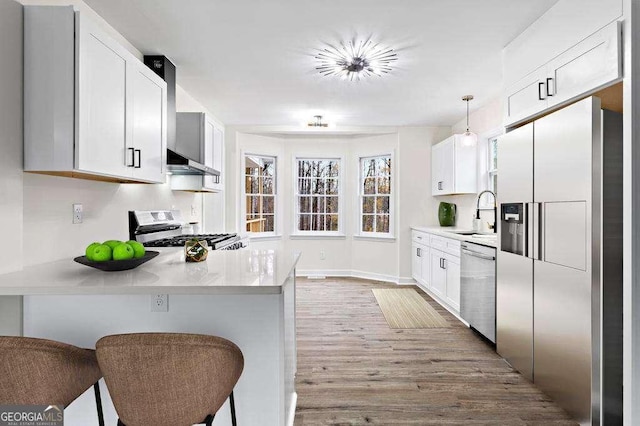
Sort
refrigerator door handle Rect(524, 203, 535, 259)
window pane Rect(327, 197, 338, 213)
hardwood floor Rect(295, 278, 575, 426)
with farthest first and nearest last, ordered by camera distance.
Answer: window pane Rect(327, 197, 338, 213) < refrigerator door handle Rect(524, 203, 535, 259) < hardwood floor Rect(295, 278, 575, 426)

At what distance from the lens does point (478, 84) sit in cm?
406

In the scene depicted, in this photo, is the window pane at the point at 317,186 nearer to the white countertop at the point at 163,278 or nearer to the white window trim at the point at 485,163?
the white window trim at the point at 485,163

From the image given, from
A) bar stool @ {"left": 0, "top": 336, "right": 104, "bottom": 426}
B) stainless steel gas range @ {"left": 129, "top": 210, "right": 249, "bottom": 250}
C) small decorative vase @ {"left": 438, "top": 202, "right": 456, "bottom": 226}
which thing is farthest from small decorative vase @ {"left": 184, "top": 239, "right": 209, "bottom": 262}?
small decorative vase @ {"left": 438, "top": 202, "right": 456, "bottom": 226}

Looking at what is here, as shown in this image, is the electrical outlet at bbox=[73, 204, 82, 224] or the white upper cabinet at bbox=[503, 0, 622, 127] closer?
the white upper cabinet at bbox=[503, 0, 622, 127]

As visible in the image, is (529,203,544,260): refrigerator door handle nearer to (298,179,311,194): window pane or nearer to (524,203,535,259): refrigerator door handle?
(524,203,535,259): refrigerator door handle

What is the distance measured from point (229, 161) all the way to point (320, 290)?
2.46 metres

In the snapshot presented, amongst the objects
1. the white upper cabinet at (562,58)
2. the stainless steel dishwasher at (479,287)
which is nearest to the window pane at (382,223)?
the stainless steel dishwasher at (479,287)

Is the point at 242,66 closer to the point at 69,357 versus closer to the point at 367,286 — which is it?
the point at 69,357

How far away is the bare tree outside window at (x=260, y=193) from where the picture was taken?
247 inches

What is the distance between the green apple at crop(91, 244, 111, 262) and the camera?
5.26 ft

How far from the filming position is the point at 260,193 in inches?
252

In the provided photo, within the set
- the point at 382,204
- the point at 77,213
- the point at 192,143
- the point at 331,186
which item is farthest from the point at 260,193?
the point at 77,213

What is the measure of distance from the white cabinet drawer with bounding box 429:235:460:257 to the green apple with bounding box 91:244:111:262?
3.33 metres

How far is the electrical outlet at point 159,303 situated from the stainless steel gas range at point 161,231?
4.46ft
